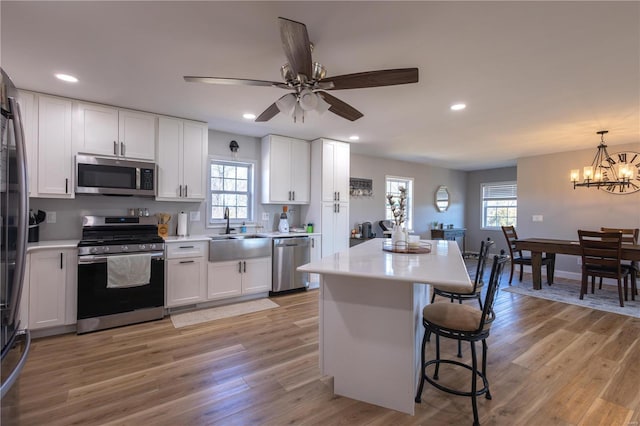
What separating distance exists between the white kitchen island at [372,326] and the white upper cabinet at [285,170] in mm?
2673

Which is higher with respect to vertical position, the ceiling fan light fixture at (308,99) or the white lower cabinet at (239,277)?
the ceiling fan light fixture at (308,99)

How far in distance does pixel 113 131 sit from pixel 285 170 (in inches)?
88.6

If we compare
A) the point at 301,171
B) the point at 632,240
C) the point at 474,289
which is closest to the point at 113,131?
the point at 301,171

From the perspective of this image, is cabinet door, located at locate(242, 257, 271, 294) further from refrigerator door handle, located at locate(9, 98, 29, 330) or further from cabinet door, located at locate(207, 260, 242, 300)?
refrigerator door handle, located at locate(9, 98, 29, 330)

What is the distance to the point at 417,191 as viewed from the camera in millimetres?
7457

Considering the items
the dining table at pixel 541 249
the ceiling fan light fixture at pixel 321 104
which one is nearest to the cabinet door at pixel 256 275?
the ceiling fan light fixture at pixel 321 104

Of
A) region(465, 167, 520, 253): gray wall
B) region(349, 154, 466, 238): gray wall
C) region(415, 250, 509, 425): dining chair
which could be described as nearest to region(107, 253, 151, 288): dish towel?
region(415, 250, 509, 425): dining chair

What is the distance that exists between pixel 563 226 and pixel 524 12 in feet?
18.1

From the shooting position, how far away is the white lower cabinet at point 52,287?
284 cm

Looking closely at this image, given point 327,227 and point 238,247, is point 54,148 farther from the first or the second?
point 327,227

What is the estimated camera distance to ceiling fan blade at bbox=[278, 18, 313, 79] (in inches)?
58.7

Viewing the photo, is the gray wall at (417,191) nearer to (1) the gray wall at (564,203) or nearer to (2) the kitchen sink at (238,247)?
(1) the gray wall at (564,203)

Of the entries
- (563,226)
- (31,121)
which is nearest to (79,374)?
(31,121)

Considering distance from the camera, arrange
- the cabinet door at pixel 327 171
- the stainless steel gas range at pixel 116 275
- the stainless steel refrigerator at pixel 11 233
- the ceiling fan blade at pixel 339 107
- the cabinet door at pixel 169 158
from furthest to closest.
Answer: the cabinet door at pixel 327 171, the cabinet door at pixel 169 158, the stainless steel gas range at pixel 116 275, the ceiling fan blade at pixel 339 107, the stainless steel refrigerator at pixel 11 233
